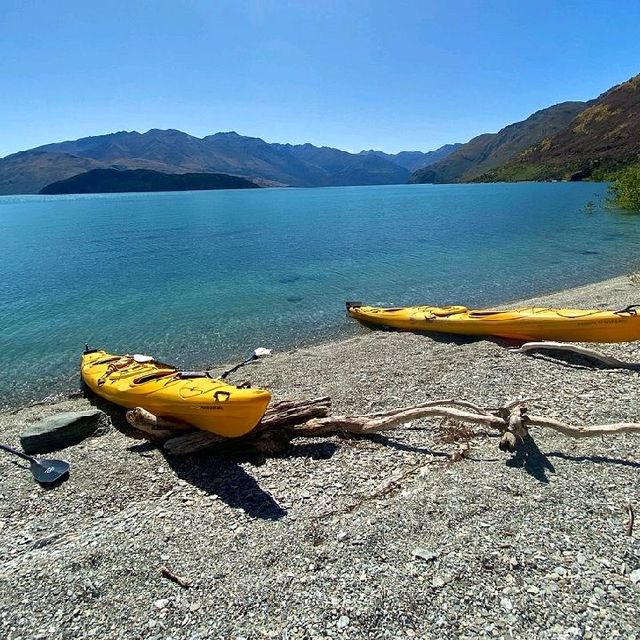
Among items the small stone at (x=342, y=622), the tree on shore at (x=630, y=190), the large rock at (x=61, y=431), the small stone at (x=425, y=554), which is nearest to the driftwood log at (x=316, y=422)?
the large rock at (x=61, y=431)

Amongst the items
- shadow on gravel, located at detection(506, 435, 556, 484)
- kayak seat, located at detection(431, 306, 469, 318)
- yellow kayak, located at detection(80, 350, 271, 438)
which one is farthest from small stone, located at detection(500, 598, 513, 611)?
kayak seat, located at detection(431, 306, 469, 318)

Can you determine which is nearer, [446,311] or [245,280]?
[446,311]

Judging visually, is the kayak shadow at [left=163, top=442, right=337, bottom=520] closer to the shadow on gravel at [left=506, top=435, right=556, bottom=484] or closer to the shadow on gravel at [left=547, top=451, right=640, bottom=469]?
the shadow on gravel at [left=506, top=435, right=556, bottom=484]

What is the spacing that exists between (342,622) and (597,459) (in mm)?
5946

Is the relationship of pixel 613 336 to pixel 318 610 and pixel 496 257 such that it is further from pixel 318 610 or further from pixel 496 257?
pixel 496 257

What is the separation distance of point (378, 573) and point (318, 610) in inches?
40.2

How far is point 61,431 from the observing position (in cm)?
1210

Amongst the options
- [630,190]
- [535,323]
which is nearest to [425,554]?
[535,323]

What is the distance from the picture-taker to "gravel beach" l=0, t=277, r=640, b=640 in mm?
5824

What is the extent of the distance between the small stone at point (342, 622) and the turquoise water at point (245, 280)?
49.9 feet

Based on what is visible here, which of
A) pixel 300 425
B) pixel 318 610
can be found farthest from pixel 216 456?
pixel 318 610

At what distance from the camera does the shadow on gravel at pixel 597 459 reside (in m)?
8.33

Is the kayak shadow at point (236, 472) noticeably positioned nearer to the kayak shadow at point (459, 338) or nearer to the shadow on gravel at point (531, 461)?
the shadow on gravel at point (531, 461)

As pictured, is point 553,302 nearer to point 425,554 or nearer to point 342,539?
point 425,554
